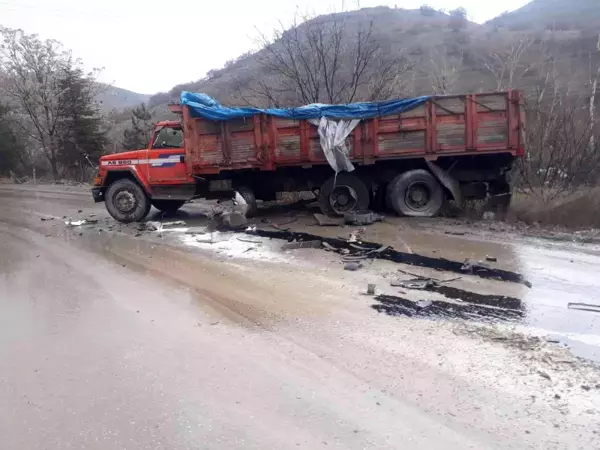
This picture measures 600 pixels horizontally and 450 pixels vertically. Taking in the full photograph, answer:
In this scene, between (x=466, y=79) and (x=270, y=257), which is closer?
(x=270, y=257)

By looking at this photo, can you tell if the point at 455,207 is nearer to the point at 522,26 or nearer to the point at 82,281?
the point at 82,281

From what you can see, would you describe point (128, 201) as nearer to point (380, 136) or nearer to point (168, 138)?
point (168, 138)

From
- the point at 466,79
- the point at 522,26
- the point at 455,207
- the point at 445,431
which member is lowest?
the point at 445,431

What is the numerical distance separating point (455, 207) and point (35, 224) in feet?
31.3

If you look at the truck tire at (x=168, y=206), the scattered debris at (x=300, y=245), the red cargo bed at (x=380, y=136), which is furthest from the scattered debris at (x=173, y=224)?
the scattered debris at (x=300, y=245)

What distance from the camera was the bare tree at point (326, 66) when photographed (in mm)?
14570

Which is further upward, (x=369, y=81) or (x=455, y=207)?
(x=369, y=81)

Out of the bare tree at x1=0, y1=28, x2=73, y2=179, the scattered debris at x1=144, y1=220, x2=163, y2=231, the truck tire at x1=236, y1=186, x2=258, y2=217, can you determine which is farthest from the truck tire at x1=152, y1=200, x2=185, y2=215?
the bare tree at x1=0, y1=28, x2=73, y2=179

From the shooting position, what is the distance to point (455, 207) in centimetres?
1038

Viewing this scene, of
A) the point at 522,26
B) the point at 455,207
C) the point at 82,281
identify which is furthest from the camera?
the point at 522,26

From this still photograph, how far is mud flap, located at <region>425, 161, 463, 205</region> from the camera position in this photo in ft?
32.5

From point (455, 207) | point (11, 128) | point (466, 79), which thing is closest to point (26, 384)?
point (455, 207)

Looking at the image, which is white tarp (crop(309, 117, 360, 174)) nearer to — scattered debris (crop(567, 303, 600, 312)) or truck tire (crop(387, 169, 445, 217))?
truck tire (crop(387, 169, 445, 217))

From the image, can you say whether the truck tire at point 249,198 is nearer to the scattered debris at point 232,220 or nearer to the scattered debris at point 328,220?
the scattered debris at point 232,220
